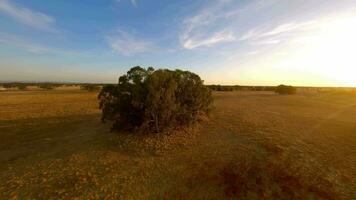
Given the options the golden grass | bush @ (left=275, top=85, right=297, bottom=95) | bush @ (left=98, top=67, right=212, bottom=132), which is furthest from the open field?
bush @ (left=275, top=85, right=297, bottom=95)

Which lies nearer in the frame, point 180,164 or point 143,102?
point 180,164

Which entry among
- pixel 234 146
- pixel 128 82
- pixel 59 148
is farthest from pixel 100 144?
pixel 234 146

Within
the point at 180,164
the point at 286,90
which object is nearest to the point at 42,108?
the point at 180,164

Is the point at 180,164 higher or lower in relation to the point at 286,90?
lower

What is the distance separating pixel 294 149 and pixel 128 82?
10.3 meters

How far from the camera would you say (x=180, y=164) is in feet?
30.4

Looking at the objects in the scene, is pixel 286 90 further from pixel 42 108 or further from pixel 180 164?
pixel 42 108

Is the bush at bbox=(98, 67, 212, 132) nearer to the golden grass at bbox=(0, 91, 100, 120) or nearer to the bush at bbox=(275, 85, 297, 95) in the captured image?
the golden grass at bbox=(0, 91, 100, 120)

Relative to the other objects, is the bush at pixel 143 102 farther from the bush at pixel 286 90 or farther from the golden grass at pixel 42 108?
the bush at pixel 286 90

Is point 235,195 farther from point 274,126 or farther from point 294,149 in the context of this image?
point 274,126

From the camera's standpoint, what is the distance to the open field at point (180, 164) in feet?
24.7

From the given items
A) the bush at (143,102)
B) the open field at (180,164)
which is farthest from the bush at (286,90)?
the bush at (143,102)

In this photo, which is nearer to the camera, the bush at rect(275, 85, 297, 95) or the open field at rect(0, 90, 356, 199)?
the open field at rect(0, 90, 356, 199)

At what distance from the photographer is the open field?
7.52 metres
